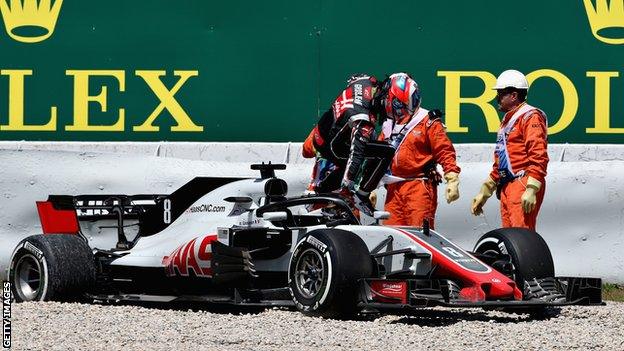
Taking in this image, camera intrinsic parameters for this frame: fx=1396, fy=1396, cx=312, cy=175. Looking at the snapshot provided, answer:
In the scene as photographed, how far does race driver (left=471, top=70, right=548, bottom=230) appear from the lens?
10.1 metres

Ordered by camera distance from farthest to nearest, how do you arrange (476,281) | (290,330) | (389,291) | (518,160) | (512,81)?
(512,81) < (518,160) < (476,281) < (389,291) < (290,330)

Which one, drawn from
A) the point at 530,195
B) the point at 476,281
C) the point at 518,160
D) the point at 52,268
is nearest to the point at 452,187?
the point at 518,160

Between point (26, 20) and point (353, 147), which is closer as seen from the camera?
point (353, 147)

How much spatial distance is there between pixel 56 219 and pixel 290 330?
2882 millimetres

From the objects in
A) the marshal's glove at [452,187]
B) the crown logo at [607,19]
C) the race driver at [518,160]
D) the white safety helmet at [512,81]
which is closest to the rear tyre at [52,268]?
the marshal's glove at [452,187]

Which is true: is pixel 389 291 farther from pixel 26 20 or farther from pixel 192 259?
pixel 26 20

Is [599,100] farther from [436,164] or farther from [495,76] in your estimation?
[436,164]

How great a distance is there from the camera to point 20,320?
27.5 ft

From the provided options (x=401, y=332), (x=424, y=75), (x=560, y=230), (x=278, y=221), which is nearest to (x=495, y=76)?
(x=424, y=75)

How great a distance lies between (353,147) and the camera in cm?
992

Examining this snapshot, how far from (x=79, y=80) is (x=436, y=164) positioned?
11.8ft

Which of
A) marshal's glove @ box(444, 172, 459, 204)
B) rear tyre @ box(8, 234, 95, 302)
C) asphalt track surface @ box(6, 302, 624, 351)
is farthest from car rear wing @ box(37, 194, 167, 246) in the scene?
marshal's glove @ box(444, 172, 459, 204)

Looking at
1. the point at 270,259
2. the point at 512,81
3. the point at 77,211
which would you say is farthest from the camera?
the point at 512,81

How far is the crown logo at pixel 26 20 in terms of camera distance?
1251cm
